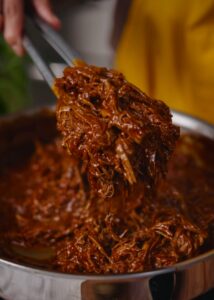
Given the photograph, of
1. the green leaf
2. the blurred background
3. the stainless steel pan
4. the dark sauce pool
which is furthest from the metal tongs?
the blurred background

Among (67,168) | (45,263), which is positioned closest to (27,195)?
(67,168)

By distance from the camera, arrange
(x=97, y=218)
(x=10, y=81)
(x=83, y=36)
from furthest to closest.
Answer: (x=83, y=36)
(x=10, y=81)
(x=97, y=218)

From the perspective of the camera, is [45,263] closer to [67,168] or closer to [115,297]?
[115,297]

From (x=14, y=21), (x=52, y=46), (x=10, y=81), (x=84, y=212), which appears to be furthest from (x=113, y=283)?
(x=10, y=81)

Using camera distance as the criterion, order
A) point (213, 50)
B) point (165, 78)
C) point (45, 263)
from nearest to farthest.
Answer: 1. point (45, 263)
2. point (213, 50)
3. point (165, 78)

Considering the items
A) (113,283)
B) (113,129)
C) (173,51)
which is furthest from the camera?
(173,51)

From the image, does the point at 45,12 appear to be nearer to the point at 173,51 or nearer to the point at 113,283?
the point at 173,51

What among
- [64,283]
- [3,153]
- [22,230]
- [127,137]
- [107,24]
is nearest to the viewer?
[64,283]
